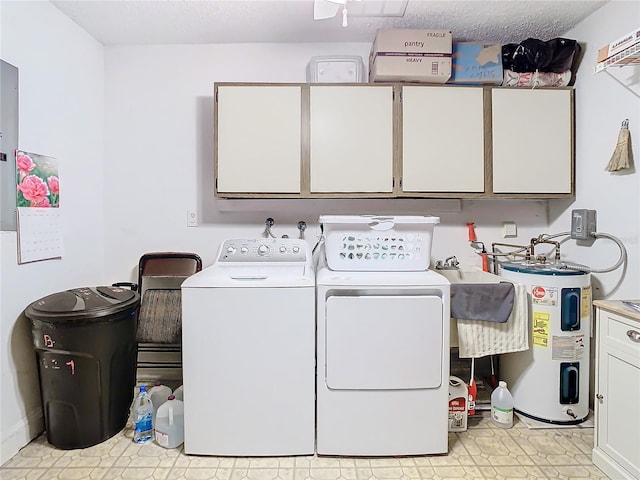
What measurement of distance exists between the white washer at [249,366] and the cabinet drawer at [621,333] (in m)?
1.35

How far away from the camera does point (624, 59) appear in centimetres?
186

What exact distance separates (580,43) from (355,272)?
209 centimetres

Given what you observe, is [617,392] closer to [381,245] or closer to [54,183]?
[381,245]

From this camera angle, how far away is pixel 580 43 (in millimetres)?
2350

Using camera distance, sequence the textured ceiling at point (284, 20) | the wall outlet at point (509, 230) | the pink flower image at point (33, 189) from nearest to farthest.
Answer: the pink flower image at point (33, 189) → the textured ceiling at point (284, 20) → the wall outlet at point (509, 230)

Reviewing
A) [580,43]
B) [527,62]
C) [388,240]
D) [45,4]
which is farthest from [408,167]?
[45,4]

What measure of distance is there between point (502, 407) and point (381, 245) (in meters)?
1.18

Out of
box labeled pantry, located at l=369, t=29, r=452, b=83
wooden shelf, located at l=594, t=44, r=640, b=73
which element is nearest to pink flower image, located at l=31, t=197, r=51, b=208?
box labeled pantry, located at l=369, t=29, r=452, b=83

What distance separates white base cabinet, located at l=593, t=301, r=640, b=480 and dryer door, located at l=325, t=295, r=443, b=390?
736mm

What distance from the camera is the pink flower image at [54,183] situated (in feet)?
6.91

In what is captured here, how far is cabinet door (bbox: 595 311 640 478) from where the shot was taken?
5.05 ft

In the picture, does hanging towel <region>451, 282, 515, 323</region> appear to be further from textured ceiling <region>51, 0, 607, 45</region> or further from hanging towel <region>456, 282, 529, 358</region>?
textured ceiling <region>51, 0, 607, 45</region>

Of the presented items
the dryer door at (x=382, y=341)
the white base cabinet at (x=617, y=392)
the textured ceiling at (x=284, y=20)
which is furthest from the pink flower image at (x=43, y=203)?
the white base cabinet at (x=617, y=392)

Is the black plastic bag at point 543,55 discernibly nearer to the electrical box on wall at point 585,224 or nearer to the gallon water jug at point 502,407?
the electrical box on wall at point 585,224
